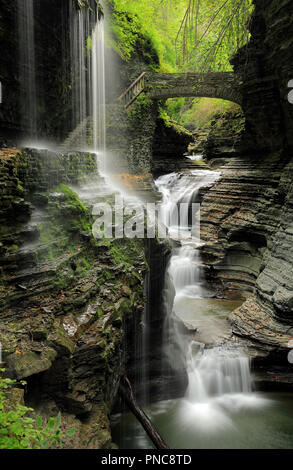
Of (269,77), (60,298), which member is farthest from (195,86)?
(60,298)

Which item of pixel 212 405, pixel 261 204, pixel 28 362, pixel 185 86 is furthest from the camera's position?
pixel 185 86

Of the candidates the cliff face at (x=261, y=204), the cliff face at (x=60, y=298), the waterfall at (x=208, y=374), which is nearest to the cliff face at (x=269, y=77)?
the cliff face at (x=261, y=204)

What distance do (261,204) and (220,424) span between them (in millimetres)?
7748

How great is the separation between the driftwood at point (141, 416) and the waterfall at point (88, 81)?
1026 cm

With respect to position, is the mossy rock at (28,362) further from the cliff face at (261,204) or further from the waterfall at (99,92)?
the waterfall at (99,92)

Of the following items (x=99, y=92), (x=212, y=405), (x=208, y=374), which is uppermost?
(x=99, y=92)

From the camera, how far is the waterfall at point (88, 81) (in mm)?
10648

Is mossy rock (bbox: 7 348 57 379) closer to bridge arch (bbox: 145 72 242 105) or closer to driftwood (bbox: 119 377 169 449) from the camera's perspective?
driftwood (bbox: 119 377 169 449)

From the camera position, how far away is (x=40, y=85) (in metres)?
8.09

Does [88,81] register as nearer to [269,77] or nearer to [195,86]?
[195,86]

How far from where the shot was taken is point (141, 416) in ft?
14.1

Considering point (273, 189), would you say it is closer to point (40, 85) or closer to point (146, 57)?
point (40, 85)

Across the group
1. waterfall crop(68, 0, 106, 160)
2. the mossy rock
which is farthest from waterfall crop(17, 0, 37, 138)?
the mossy rock

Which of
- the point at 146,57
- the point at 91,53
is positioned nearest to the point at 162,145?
the point at 146,57
